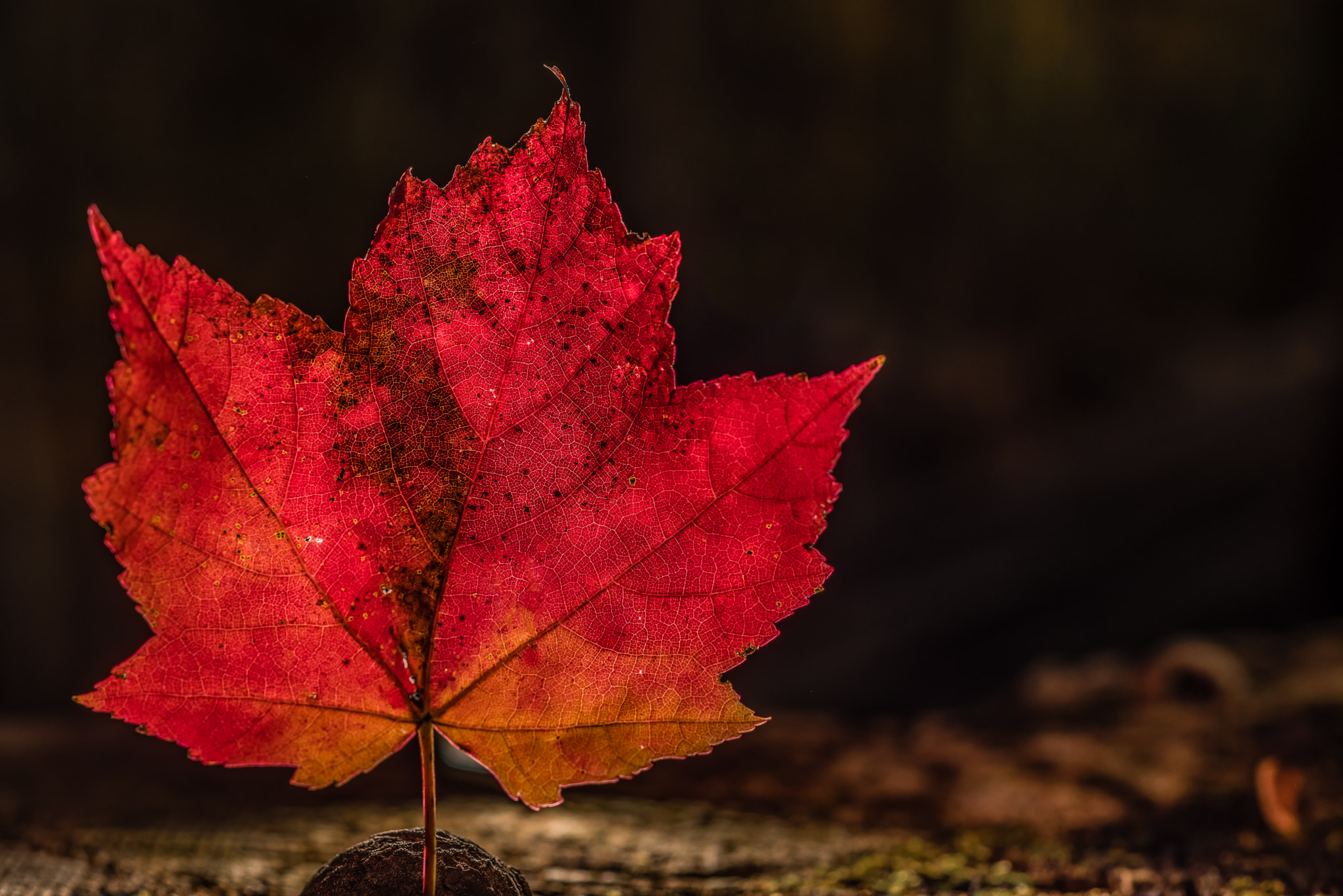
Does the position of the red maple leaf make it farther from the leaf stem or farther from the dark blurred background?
the dark blurred background

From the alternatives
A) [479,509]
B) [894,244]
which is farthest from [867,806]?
[894,244]

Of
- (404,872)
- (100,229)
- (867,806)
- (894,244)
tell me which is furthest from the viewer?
(894,244)

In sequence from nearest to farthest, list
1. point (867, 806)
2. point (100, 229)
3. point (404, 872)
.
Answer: point (100, 229) → point (404, 872) → point (867, 806)

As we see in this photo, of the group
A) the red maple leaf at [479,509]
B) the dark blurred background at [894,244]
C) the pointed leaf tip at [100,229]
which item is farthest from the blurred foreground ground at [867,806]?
the pointed leaf tip at [100,229]

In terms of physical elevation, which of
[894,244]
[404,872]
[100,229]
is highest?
[894,244]

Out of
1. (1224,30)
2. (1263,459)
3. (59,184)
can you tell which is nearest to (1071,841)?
(1263,459)

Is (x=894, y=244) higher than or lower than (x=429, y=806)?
higher

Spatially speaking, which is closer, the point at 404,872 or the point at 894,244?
the point at 404,872

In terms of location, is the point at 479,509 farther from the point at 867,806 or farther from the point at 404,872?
the point at 867,806
